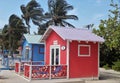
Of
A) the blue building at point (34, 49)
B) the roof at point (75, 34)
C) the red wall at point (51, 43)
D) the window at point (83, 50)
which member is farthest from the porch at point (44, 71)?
the blue building at point (34, 49)

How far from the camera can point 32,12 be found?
154 feet

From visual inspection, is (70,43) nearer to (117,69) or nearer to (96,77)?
(96,77)

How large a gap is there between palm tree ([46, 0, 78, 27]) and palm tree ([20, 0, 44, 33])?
3182 millimetres

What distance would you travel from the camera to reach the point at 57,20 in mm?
43000

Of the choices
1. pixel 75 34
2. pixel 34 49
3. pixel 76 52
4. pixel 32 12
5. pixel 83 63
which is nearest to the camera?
pixel 76 52

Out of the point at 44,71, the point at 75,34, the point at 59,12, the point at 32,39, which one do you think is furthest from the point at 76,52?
the point at 59,12

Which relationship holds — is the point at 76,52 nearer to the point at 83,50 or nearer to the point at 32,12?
the point at 83,50

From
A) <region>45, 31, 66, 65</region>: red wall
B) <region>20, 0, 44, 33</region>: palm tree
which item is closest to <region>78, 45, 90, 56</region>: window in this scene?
<region>45, 31, 66, 65</region>: red wall

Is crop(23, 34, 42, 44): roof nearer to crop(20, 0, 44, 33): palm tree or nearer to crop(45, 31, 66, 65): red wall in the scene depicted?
crop(45, 31, 66, 65): red wall

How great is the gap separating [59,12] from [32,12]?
645 centimetres

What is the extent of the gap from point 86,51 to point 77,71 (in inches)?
58.0

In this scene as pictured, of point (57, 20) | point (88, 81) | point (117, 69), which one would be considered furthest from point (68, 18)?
point (88, 81)

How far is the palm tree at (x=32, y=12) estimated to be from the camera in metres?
46.5

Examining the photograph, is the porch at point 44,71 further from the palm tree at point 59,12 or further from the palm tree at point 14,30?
the palm tree at point 14,30
